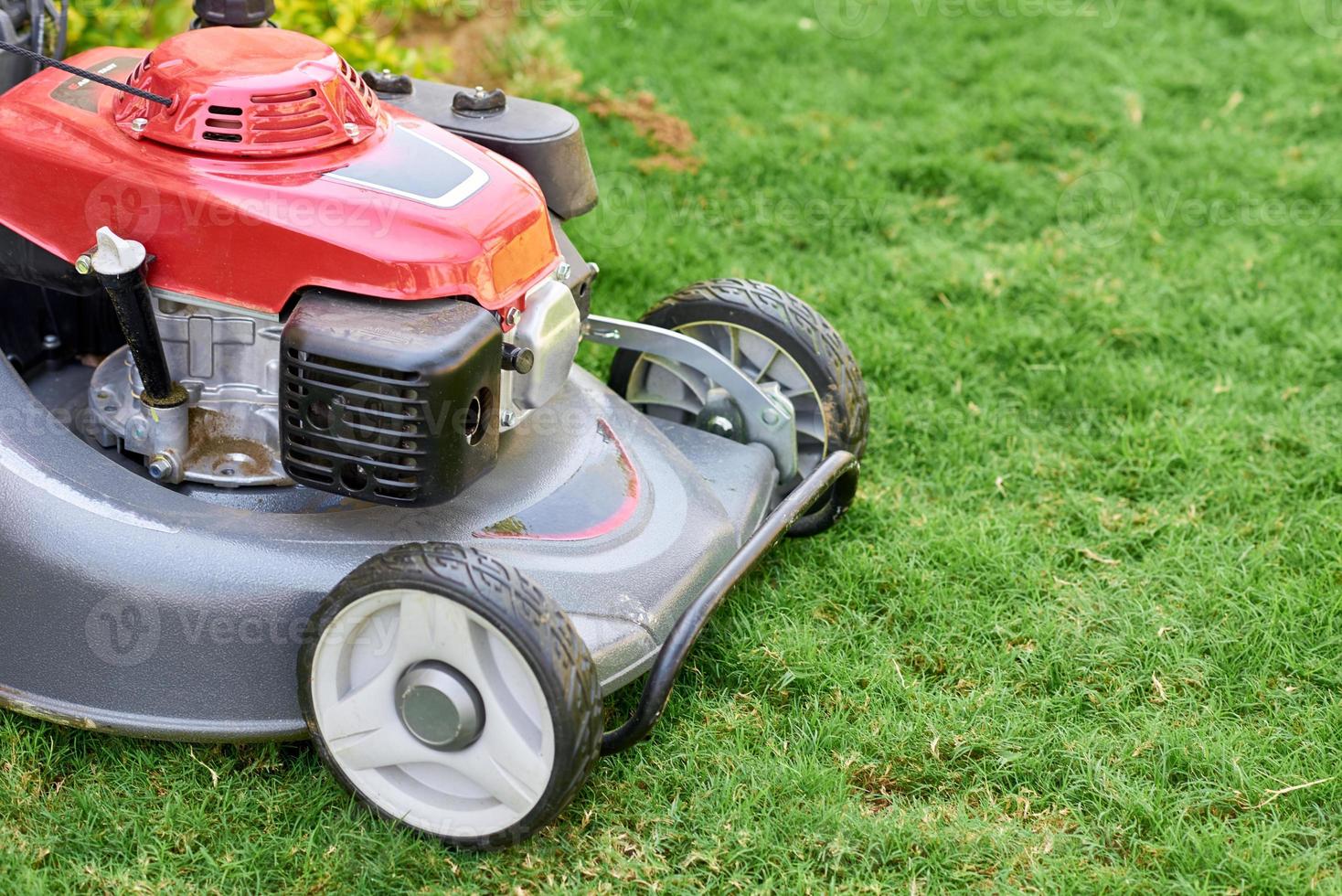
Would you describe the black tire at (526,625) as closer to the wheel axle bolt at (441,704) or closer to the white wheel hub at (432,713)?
the white wheel hub at (432,713)

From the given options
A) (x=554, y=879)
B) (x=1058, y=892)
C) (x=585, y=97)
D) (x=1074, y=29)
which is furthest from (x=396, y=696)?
(x=1074, y=29)

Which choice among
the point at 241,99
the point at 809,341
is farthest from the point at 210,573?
the point at 809,341

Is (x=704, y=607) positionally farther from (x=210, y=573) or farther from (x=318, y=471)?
(x=210, y=573)

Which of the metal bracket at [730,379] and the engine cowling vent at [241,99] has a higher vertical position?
the engine cowling vent at [241,99]

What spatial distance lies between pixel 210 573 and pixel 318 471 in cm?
26

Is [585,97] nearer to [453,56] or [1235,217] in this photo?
[453,56]

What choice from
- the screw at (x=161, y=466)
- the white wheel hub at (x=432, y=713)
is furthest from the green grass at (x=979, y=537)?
the screw at (x=161, y=466)

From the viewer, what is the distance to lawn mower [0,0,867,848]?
2102 millimetres

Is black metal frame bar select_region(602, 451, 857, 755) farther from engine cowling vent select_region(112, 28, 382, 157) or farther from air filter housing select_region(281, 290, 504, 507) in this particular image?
engine cowling vent select_region(112, 28, 382, 157)

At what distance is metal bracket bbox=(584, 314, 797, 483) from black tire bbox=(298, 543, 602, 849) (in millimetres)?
877

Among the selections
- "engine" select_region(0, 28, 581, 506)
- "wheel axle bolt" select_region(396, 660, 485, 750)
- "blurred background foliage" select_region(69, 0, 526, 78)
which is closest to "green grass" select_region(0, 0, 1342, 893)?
"wheel axle bolt" select_region(396, 660, 485, 750)

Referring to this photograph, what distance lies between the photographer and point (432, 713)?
214cm

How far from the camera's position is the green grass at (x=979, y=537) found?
7.39ft

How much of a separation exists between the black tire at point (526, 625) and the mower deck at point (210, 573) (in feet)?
0.57
